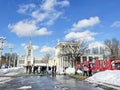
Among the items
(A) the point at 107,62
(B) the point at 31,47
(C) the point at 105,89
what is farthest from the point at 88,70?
(B) the point at 31,47

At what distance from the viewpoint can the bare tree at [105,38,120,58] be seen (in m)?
104

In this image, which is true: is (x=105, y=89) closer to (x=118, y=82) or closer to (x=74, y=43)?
(x=118, y=82)

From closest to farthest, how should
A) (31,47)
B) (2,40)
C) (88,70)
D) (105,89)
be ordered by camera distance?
(105,89) < (88,70) < (2,40) < (31,47)

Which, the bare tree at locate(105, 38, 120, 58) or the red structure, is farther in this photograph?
the bare tree at locate(105, 38, 120, 58)

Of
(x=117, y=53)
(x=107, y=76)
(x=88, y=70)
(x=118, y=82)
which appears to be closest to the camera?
(x=118, y=82)

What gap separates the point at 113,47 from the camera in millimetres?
107188

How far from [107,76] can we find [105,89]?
8.25m

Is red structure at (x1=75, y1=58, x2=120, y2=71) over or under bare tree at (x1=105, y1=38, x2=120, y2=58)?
under

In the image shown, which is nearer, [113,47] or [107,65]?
[107,65]

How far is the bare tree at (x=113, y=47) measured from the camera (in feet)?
340

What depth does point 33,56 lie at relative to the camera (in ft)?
613

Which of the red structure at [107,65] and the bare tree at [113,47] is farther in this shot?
the bare tree at [113,47]

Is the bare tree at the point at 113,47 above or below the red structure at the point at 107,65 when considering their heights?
above

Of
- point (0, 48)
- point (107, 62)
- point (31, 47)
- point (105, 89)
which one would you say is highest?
point (31, 47)
